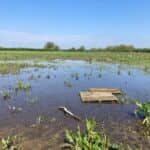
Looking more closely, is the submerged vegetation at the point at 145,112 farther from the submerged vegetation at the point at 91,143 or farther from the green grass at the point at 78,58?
the green grass at the point at 78,58

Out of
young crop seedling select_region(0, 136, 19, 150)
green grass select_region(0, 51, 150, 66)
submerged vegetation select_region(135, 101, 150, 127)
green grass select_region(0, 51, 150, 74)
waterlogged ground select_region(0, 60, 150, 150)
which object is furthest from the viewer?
green grass select_region(0, 51, 150, 66)

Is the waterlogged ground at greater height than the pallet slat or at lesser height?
lesser

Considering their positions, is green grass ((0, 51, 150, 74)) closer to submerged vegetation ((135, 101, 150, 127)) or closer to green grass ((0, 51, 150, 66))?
green grass ((0, 51, 150, 66))

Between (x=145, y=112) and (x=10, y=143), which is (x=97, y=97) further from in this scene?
(x=10, y=143)

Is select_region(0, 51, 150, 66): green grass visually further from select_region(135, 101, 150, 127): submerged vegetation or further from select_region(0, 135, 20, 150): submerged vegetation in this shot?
select_region(0, 135, 20, 150): submerged vegetation

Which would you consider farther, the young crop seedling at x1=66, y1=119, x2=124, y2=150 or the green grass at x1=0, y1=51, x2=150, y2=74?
the green grass at x1=0, y1=51, x2=150, y2=74

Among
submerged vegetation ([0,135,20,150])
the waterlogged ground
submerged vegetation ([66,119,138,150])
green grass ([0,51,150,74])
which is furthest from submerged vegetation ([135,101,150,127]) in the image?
green grass ([0,51,150,74])

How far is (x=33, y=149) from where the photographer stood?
19.7 feet

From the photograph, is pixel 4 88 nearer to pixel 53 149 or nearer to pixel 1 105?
pixel 1 105

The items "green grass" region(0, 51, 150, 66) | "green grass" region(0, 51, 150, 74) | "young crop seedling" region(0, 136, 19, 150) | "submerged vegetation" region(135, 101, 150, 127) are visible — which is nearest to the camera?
"young crop seedling" region(0, 136, 19, 150)

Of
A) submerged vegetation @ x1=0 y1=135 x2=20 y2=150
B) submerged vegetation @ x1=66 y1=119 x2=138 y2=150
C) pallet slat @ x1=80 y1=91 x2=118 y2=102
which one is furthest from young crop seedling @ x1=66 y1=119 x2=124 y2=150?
pallet slat @ x1=80 y1=91 x2=118 y2=102

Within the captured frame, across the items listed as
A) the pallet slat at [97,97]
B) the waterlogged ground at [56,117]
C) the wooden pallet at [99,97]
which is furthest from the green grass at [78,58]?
the pallet slat at [97,97]

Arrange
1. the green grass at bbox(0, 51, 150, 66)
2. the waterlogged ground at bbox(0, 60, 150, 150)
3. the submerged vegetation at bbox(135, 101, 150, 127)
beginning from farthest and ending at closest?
1. the green grass at bbox(0, 51, 150, 66)
2. the submerged vegetation at bbox(135, 101, 150, 127)
3. the waterlogged ground at bbox(0, 60, 150, 150)

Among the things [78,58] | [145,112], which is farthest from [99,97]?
[78,58]
